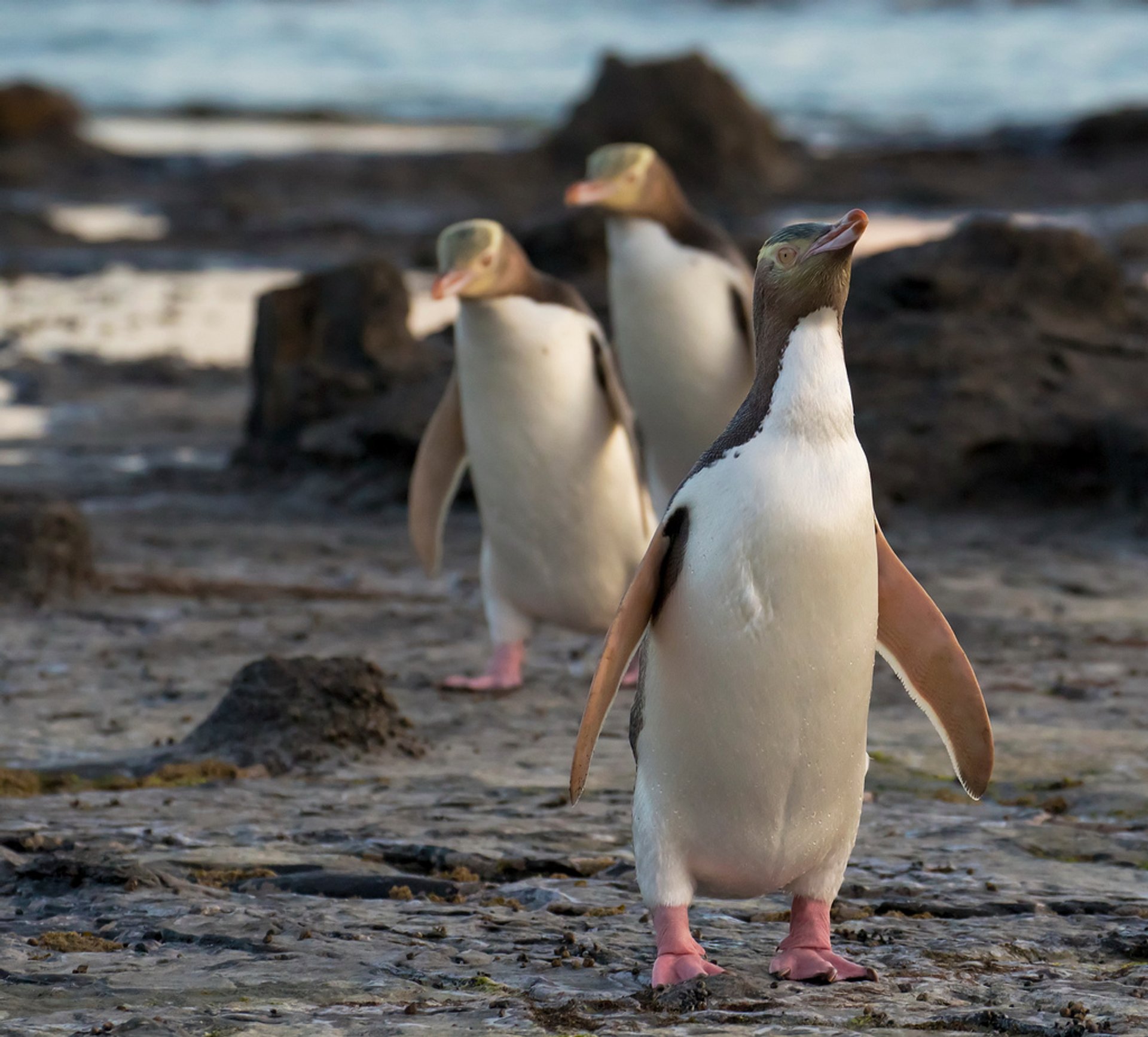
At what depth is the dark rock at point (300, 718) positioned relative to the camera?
5.11 meters

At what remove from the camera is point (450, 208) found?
22469mm

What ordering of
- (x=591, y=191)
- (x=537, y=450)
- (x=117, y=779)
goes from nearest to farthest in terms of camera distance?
(x=117, y=779) < (x=537, y=450) < (x=591, y=191)

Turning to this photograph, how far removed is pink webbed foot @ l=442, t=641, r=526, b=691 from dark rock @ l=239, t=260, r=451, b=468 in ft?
10.5

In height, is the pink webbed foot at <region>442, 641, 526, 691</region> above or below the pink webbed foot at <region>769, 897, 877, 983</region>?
below

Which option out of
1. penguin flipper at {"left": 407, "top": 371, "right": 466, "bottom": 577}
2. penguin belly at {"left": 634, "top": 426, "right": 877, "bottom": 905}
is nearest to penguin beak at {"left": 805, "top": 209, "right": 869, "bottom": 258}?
penguin belly at {"left": 634, "top": 426, "right": 877, "bottom": 905}

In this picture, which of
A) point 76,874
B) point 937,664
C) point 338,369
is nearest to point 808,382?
point 937,664

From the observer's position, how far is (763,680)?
11.1 ft

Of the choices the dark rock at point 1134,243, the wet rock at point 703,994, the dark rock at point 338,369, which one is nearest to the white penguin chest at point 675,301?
the dark rock at point 338,369

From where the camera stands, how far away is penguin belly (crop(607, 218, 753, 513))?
6.89 m

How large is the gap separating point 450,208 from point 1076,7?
3913cm

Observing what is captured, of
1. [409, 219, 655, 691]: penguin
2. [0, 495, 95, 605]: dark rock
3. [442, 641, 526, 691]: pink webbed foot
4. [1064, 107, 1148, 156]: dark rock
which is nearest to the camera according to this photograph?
[409, 219, 655, 691]: penguin

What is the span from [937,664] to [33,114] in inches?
1013

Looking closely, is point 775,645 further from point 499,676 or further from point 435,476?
point 435,476

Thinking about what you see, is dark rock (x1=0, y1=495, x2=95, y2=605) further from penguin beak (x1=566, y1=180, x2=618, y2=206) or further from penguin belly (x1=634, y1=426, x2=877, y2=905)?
penguin belly (x1=634, y1=426, x2=877, y2=905)
